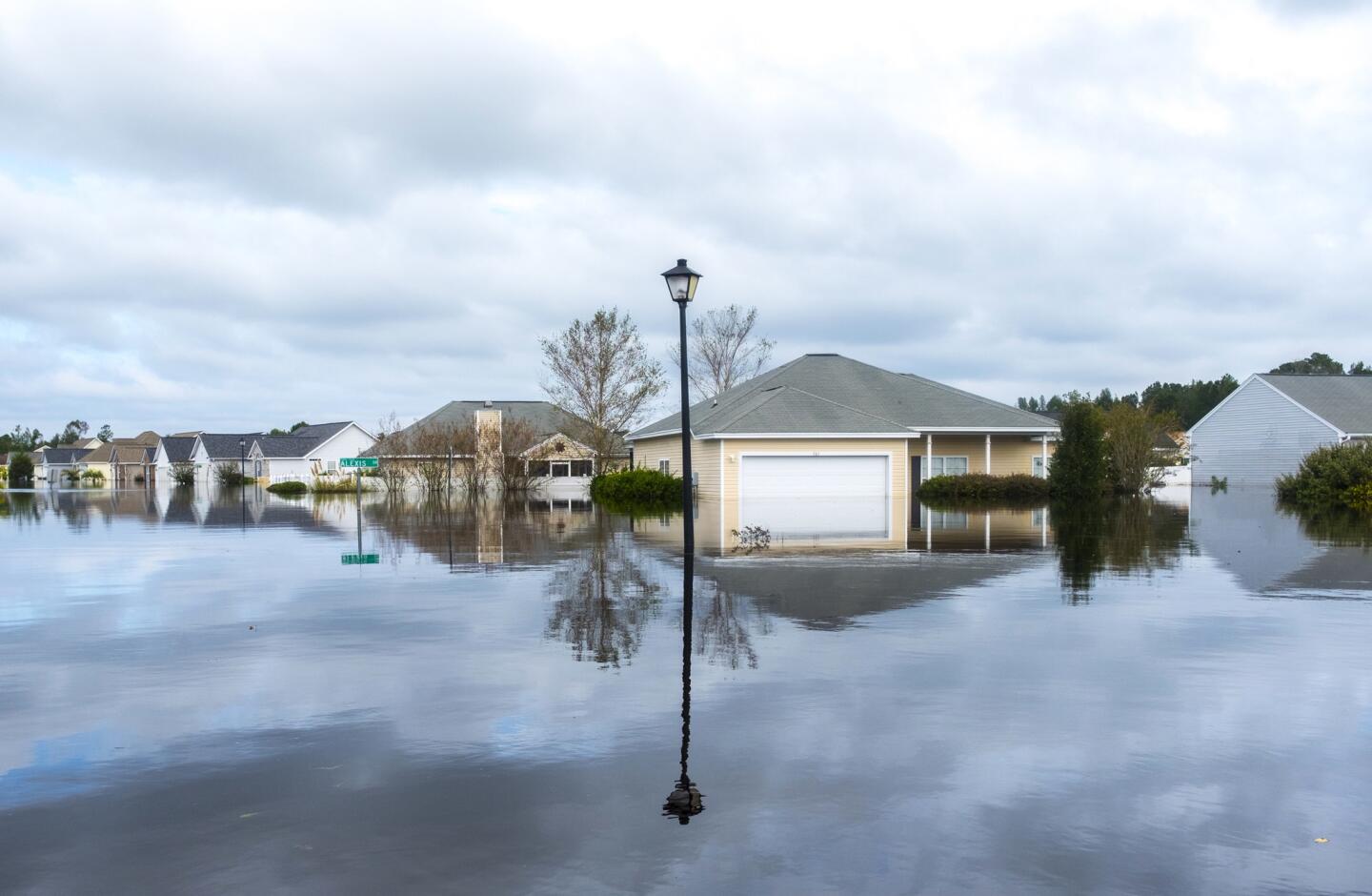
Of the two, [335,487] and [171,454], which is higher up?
[171,454]

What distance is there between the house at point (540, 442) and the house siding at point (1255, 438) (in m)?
30.8

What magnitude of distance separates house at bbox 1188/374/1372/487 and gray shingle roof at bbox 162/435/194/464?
8250cm

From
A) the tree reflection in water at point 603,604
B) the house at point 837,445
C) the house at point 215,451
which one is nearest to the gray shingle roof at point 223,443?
the house at point 215,451

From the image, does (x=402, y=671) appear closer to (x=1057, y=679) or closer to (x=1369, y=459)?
(x=1057, y=679)

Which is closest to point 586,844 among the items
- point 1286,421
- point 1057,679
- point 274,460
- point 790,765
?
point 790,765

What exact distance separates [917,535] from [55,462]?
136m

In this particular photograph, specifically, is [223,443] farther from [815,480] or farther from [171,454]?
[815,480]

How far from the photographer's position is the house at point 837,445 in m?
29.6

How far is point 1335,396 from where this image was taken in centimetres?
4978

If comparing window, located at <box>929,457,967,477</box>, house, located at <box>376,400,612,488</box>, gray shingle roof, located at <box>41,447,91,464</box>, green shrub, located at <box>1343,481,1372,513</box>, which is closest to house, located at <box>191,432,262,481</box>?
house, located at <box>376,400,612,488</box>

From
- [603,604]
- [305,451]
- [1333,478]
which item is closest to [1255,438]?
[1333,478]

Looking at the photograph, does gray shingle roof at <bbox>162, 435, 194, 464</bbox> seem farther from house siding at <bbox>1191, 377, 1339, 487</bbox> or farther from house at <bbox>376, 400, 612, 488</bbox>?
house siding at <bbox>1191, 377, 1339, 487</bbox>

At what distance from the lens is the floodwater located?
14.9 ft

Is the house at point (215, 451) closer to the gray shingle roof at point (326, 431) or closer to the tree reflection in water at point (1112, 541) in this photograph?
the gray shingle roof at point (326, 431)
